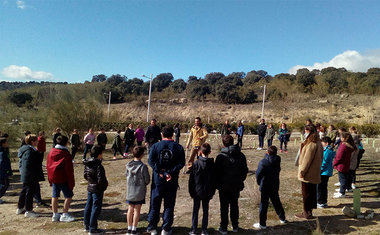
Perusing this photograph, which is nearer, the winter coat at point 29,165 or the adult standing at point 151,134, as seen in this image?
the winter coat at point 29,165

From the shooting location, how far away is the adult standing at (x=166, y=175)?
387 cm

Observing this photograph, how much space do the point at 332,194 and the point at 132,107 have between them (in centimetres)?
4927

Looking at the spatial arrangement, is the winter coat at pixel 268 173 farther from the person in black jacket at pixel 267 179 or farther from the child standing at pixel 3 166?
the child standing at pixel 3 166

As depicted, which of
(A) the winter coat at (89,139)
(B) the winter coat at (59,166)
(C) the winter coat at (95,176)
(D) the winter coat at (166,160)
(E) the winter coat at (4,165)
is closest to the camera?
(D) the winter coat at (166,160)

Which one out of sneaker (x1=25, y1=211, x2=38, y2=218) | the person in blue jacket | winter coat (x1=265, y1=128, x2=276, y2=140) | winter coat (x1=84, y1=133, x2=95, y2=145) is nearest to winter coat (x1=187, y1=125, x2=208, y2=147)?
the person in blue jacket

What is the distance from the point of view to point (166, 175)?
3826mm

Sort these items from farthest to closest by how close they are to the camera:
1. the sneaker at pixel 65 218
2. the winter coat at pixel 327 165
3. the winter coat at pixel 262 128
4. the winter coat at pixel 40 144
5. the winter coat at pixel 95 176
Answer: the winter coat at pixel 262 128
the winter coat at pixel 40 144
the winter coat at pixel 327 165
the sneaker at pixel 65 218
the winter coat at pixel 95 176

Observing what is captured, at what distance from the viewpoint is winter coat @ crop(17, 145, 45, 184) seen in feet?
15.7

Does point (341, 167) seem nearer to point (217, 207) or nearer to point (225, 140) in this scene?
point (217, 207)

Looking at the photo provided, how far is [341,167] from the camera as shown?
5.57 metres

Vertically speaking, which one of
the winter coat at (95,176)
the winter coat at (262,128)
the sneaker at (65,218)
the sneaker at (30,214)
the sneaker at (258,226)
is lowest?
the sneaker at (30,214)

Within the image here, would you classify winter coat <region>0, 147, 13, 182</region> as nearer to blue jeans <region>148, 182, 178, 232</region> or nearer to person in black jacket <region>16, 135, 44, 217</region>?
person in black jacket <region>16, 135, 44, 217</region>

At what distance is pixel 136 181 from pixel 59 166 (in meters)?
1.51

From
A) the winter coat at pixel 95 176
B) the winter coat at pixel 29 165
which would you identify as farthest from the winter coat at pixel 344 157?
the winter coat at pixel 29 165
